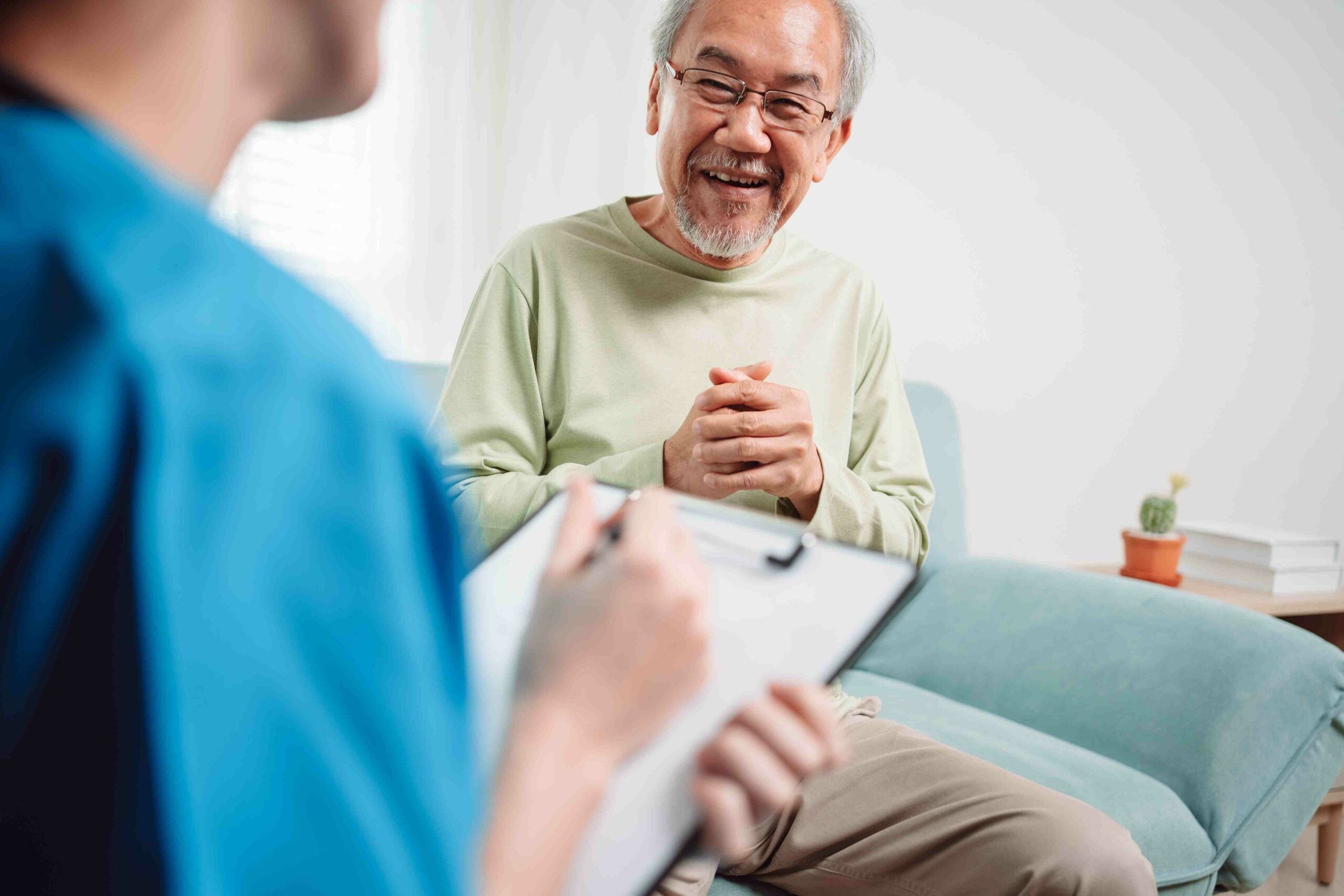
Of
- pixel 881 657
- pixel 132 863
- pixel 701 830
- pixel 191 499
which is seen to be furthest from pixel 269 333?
pixel 881 657

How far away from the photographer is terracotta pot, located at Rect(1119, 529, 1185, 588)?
2.14m

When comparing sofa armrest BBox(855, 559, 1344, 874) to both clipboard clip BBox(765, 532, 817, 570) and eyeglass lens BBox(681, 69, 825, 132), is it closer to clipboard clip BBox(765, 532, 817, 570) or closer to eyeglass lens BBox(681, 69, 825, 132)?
eyeglass lens BBox(681, 69, 825, 132)

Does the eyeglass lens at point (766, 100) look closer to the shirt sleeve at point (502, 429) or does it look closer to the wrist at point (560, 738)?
the shirt sleeve at point (502, 429)

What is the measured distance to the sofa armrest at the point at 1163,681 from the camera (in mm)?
1328

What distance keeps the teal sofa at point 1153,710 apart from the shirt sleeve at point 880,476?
0.42 ft

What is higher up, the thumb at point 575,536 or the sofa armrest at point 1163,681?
the thumb at point 575,536

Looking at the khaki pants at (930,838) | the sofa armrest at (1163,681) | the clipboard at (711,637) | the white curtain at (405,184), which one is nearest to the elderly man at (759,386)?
the khaki pants at (930,838)

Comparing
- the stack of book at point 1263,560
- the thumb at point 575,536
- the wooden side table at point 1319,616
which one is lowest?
the wooden side table at point 1319,616

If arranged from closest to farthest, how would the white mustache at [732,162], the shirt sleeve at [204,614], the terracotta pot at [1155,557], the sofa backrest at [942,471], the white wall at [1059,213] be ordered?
the shirt sleeve at [204,614] < the white mustache at [732,162] < the sofa backrest at [942,471] < the terracotta pot at [1155,557] < the white wall at [1059,213]

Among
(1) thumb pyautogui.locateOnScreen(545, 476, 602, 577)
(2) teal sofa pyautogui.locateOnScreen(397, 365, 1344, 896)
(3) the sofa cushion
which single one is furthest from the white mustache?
(1) thumb pyautogui.locateOnScreen(545, 476, 602, 577)

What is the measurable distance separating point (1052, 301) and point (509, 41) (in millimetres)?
1759

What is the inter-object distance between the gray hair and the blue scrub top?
4.04ft

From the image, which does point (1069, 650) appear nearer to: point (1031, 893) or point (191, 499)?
point (1031, 893)

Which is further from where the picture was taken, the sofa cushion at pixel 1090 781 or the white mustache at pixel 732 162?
the white mustache at pixel 732 162
